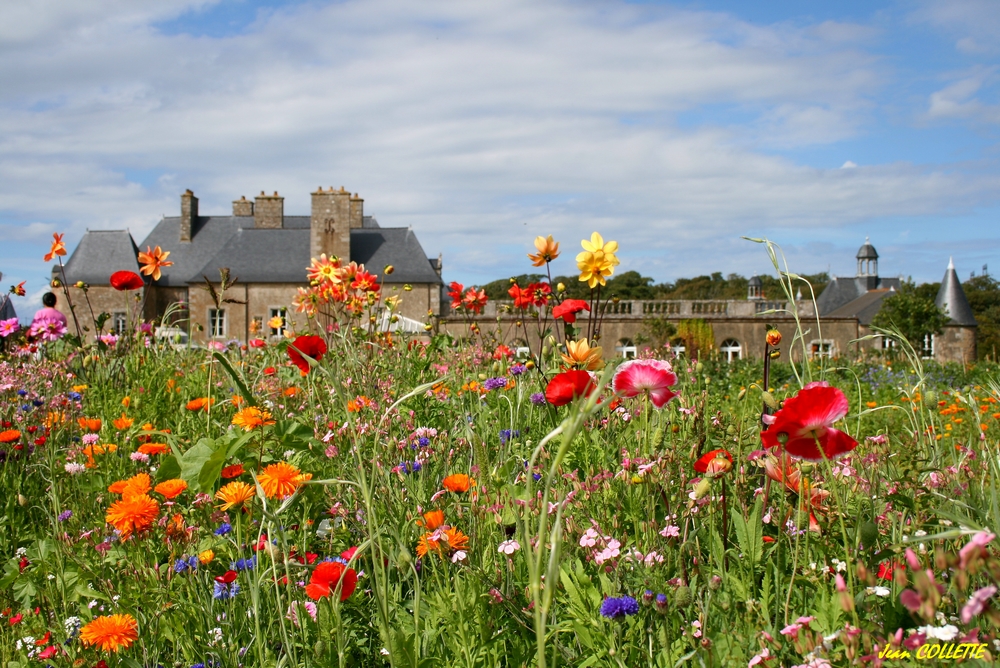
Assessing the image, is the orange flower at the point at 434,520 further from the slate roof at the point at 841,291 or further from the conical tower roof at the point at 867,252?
the conical tower roof at the point at 867,252

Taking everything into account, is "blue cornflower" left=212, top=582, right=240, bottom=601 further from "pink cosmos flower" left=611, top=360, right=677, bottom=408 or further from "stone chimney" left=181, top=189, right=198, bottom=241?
"stone chimney" left=181, top=189, right=198, bottom=241

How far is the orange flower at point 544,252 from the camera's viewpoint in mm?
2678

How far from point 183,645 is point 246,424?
0.45 metres

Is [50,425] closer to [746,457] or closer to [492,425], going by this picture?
[492,425]

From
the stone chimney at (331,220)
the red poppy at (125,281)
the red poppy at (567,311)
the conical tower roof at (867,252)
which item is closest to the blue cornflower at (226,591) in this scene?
the red poppy at (567,311)

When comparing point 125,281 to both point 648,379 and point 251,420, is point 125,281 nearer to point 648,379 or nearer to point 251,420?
point 251,420

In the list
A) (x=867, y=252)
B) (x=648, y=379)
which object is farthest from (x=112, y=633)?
(x=867, y=252)

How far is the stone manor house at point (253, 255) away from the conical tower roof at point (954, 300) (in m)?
24.6

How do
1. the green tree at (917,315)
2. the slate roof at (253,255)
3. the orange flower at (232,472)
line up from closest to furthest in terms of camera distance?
the orange flower at (232,472) < the green tree at (917,315) < the slate roof at (253,255)

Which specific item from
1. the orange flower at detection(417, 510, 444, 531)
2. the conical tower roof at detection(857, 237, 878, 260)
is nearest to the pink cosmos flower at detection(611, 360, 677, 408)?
the orange flower at detection(417, 510, 444, 531)

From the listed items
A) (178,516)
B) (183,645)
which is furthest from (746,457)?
(178,516)

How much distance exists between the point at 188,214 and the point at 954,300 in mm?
37482

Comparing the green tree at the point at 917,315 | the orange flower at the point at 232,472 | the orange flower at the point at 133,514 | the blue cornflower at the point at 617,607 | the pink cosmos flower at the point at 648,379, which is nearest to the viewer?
the blue cornflower at the point at 617,607

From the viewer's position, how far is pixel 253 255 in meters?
32.6
